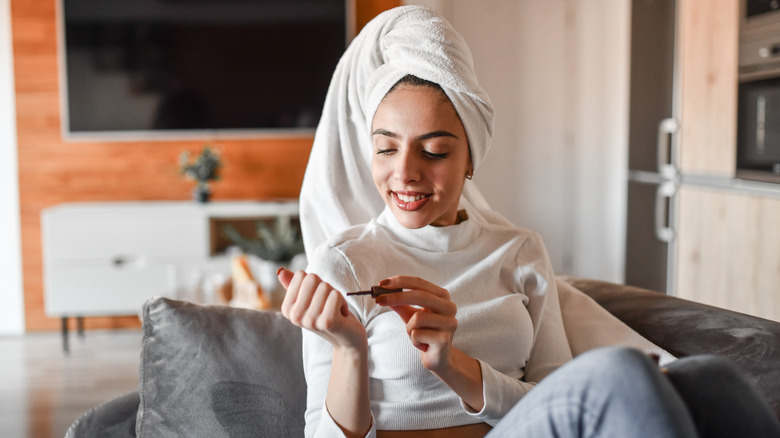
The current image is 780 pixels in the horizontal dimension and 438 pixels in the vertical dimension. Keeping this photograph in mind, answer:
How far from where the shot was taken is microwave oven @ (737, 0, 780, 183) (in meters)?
2.42

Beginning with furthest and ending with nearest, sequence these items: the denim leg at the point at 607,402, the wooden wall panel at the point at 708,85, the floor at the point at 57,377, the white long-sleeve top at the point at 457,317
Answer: the floor at the point at 57,377 < the wooden wall panel at the point at 708,85 < the white long-sleeve top at the point at 457,317 < the denim leg at the point at 607,402

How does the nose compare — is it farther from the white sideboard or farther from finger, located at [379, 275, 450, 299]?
the white sideboard

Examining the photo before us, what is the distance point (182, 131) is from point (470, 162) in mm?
3145

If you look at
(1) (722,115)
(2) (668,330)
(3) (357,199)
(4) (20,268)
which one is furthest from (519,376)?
(4) (20,268)

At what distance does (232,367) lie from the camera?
1.22 m

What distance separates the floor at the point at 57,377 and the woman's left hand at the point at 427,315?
2.06m

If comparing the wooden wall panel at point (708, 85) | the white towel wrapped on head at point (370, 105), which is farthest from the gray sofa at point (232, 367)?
the wooden wall panel at point (708, 85)

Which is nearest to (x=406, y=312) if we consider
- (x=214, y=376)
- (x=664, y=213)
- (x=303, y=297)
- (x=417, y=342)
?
(x=417, y=342)

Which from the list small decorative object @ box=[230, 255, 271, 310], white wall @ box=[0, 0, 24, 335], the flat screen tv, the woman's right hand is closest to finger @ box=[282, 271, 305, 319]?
the woman's right hand

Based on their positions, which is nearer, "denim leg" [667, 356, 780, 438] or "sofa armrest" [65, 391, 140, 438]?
"denim leg" [667, 356, 780, 438]

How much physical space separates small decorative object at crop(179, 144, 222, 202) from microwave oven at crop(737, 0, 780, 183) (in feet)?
8.43

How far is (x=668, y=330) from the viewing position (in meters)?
1.32

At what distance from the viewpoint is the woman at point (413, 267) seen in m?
1.05

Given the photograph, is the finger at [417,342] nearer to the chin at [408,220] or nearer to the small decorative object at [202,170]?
the chin at [408,220]
